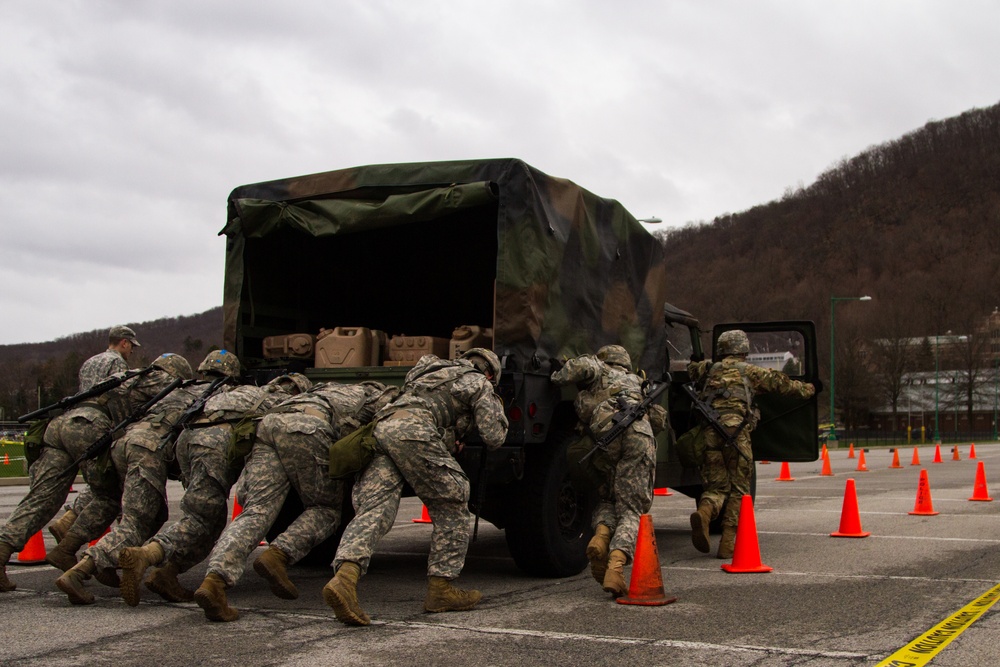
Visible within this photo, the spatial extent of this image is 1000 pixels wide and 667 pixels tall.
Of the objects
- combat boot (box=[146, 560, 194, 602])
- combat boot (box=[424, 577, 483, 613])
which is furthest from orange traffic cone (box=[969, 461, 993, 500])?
combat boot (box=[146, 560, 194, 602])

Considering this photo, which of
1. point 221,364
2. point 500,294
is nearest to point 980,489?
point 500,294

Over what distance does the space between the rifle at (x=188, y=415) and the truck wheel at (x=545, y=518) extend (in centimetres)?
217

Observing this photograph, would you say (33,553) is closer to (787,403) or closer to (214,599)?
(214,599)

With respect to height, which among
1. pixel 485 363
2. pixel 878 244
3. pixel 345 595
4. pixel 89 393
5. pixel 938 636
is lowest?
pixel 938 636

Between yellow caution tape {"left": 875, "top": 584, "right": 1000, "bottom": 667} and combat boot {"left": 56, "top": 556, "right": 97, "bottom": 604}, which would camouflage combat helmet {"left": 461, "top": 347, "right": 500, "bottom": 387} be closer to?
combat boot {"left": 56, "top": 556, "right": 97, "bottom": 604}

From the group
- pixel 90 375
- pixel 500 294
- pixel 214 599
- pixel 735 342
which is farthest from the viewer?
pixel 735 342

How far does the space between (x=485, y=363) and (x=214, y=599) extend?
6.99 ft

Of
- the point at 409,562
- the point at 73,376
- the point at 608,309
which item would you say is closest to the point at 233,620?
the point at 409,562

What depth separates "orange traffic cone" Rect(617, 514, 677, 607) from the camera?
6328 millimetres

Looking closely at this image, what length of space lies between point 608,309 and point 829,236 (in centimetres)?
13836

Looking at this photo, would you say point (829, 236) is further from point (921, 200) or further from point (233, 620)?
point (233, 620)

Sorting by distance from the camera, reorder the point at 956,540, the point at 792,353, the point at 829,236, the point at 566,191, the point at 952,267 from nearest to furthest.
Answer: the point at 566,191 < the point at 956,540 < the point at 792,353 < the point at 952,267 < the point at 829,236

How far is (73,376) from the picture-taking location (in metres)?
83.4

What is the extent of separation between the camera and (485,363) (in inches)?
263
